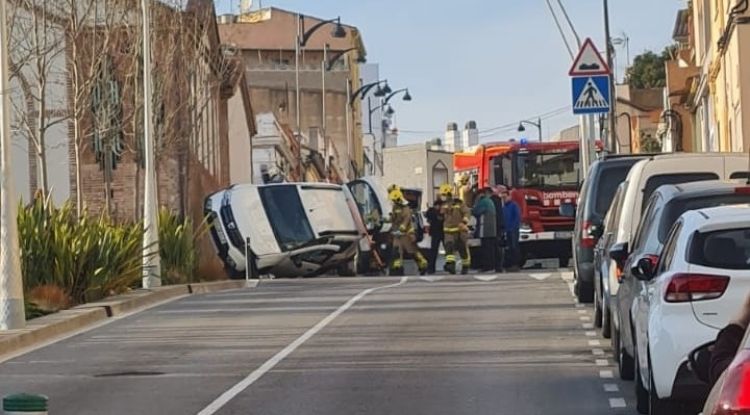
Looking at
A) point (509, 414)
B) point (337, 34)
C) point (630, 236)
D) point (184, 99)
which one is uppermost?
point (337, 34)

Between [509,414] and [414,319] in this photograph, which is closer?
[509,414]

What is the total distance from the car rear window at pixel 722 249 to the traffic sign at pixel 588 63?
1695 cm

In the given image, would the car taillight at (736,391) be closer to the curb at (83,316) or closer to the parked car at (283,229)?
the curb at (83,316)

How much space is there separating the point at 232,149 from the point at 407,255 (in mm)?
27023

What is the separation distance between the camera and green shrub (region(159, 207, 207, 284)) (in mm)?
30859

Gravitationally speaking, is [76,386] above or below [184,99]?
below

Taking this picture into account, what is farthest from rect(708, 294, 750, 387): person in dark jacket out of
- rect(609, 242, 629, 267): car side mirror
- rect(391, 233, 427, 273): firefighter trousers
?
rect(391, 233, 427, 273): firefighter trousers

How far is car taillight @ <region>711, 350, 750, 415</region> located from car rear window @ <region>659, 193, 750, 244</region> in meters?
6.84

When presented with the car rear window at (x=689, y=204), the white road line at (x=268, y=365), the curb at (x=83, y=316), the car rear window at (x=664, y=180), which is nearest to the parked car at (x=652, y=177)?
the car rear window at (x=664, y=180)

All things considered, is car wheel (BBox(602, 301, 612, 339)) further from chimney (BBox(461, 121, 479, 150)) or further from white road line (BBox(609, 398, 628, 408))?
chimney (BBox(461, 121, 479, 150))

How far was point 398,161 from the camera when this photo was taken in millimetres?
107625

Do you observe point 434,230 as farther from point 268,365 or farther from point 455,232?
point 268,365

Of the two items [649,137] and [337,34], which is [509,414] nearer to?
[337,34]

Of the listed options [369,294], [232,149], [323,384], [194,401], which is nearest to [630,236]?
[323,384]
